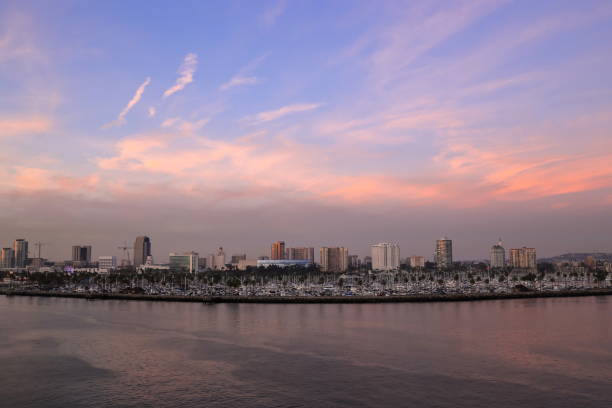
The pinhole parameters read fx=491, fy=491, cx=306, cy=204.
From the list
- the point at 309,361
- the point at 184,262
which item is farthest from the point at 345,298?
the point at 184,262

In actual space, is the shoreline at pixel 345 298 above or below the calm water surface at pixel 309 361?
below

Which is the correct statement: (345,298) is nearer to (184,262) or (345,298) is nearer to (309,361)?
(309,361)

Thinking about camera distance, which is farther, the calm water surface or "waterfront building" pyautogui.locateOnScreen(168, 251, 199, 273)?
"waterfront building" pyautogui.locateOnScreen(168, 251, 199, 273)

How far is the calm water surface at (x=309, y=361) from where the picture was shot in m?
20.5

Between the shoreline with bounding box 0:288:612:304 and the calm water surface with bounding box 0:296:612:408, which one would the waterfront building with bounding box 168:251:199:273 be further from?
the calm water surface with bounding box 0:296:612:408

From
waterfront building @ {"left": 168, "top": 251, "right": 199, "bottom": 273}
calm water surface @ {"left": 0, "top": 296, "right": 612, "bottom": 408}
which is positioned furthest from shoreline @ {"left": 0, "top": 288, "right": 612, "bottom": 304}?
waterfront building @ {"left": 168, "top": 251, "right": 199, "bottom": 273}

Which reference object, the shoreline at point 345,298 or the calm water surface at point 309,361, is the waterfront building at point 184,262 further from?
the calm water surface at point 309,361

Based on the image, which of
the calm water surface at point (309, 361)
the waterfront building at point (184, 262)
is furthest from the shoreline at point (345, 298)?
the waterfront building at point (184, 262)

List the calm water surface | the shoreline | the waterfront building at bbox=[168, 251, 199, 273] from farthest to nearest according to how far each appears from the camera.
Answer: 1. the waterfront building at bbox=[168, 251, 199, 273]
2. the shoreline
3. the calm water surface

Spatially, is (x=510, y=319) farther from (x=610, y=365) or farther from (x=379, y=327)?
(x=610, y=365)

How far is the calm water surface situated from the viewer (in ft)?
67.3

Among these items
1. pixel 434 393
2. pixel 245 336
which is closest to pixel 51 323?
pixel 245 336

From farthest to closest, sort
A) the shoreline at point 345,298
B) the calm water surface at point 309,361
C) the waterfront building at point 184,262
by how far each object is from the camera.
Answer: the waterfront building at point 184,262 < the shoreline at point 345,298 < the calm water surface at point 309,361

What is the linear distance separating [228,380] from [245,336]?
1272 cm
